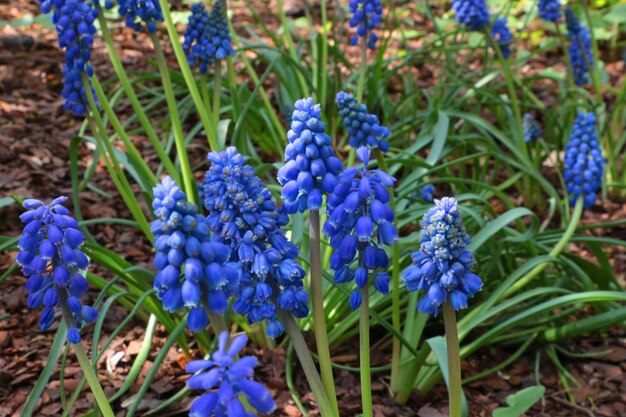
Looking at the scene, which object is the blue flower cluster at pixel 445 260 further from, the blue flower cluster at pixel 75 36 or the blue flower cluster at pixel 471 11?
the blue flower cluster at pixel 471 11

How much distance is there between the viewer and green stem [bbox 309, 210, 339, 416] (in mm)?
2918

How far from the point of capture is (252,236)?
8.79 feet

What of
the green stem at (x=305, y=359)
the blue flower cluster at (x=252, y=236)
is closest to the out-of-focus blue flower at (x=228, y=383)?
the blue flower cluster at (x=252, y=236)

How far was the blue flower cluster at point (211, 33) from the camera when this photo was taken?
504cm

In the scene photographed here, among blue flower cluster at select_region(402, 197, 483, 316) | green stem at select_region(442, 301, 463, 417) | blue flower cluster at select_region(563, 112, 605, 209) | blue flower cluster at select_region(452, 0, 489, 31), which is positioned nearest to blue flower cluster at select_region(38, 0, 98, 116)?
blue flower cluster at select_region(402, 197, 483, 316)

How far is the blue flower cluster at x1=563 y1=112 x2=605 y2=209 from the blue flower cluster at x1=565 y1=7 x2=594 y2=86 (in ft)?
5.52

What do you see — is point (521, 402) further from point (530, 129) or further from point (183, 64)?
point (530, 129)

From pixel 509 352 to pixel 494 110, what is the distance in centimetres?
266

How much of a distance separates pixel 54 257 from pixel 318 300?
0.91m

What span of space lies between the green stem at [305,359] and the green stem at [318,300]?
0.30 ft

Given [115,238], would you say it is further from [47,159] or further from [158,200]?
[158,200]

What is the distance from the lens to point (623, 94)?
691 centimetres

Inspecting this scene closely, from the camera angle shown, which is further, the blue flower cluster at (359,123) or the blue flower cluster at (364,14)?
the blue flower cluster at (364,14)

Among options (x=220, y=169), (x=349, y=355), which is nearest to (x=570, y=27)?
(x=349, y=355)
